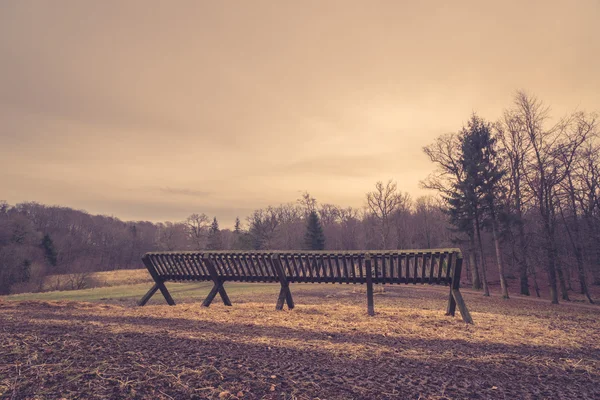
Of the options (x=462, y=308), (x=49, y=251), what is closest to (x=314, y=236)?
(x=462, y=308)

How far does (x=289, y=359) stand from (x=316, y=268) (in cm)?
462

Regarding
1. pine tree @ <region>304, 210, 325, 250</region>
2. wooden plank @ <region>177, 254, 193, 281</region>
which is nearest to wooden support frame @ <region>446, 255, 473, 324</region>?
wooden plank @ <region>177, 254, 193, 281</region>

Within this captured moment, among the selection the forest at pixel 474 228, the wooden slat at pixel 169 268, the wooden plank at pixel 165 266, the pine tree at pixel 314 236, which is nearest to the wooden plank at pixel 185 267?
the wooden slat at pixel 169 268

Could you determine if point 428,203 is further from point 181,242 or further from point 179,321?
point 179,321

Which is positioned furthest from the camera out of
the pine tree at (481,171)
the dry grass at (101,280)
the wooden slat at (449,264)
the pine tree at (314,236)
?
the pine tree at (314,236)

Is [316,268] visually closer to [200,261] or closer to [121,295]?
[200,261]

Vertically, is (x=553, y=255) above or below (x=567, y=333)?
above

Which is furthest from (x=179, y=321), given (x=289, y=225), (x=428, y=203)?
(x=428, y=203)

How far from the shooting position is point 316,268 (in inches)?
361

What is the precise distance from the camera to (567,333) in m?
6.92

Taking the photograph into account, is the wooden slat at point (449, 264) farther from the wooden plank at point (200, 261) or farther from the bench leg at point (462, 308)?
the wooden plank at point (200, 261)

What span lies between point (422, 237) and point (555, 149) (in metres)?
42.9

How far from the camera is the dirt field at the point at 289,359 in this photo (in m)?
3.54

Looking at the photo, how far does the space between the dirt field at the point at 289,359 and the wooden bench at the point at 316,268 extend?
1314 millimetres
